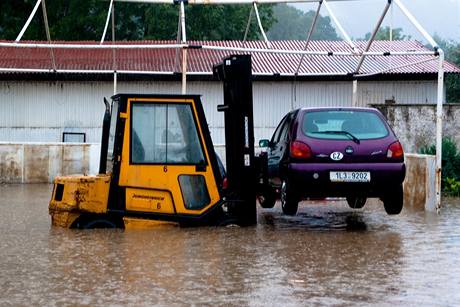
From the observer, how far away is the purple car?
44.5 feet

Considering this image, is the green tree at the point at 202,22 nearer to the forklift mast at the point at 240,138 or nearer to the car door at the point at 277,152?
the car door at the point at 277,152

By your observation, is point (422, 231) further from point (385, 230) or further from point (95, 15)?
point (95, 15)

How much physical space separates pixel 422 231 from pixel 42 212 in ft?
22.1

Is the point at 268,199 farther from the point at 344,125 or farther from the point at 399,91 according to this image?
the point at 399,91

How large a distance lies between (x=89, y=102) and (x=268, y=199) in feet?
58.3

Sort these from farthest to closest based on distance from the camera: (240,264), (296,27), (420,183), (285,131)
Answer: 1. (296,27)
2. (420,183)
3. (285,131)
4. (240,264)

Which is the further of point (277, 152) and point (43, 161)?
point (43, 161)

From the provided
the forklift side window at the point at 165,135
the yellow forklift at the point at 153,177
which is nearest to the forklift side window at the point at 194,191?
the yellow forklift at the point at 153,177

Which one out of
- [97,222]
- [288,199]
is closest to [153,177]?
[97,222]

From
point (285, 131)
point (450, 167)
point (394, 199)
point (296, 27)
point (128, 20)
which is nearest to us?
point (394, 199)

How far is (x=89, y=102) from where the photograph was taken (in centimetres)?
3347

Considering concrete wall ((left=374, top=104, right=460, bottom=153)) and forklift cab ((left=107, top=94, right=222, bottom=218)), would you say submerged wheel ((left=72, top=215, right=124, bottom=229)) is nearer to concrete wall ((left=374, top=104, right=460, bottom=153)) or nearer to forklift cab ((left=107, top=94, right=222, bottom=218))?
forklift cab ((left=107, top=94, right=222, bottom=218))

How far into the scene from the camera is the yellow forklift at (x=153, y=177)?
13.3 meters

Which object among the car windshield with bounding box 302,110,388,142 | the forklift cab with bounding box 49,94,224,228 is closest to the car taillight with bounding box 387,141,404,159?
the car windshield with bounding box 302,110,388,142
